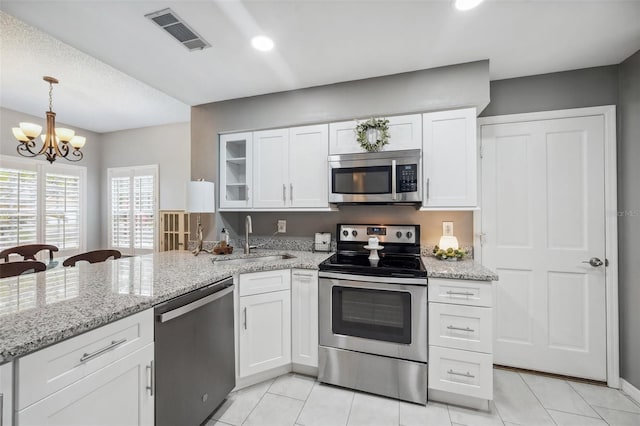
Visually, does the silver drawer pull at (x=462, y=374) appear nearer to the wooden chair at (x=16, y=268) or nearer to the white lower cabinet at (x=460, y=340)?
the white lower cabinet at (x=460, y=340)

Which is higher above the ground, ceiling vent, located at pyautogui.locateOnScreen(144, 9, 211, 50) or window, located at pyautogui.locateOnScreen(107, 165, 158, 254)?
ceiling vent, located at pyautogui.locateOnScreen(144, 9, 211, 50)

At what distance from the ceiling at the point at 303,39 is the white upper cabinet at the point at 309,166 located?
45 cm

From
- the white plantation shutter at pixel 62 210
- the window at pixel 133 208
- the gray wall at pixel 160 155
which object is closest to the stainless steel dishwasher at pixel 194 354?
the gray wall at pixel 160 155

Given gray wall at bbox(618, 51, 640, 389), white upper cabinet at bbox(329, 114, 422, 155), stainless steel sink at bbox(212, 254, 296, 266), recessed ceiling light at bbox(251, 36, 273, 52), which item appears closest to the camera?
recessed ceiling light at bbox(251, 36, 273, 52)

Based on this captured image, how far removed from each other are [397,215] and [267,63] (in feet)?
5.66

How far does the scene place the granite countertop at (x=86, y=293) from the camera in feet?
3.00

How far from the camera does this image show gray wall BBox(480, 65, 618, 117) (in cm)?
Answer: 211

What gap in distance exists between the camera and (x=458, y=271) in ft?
6.02

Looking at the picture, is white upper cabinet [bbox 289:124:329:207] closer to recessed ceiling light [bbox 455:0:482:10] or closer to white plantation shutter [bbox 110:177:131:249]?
recessed ceiling light [bbox 455:0:482:10]

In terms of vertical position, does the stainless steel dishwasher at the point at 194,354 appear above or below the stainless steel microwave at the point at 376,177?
below

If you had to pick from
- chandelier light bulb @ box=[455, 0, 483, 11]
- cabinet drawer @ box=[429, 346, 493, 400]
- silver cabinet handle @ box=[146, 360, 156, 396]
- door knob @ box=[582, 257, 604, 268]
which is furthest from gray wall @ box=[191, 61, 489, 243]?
silver cabinet handle @ box=[146, 360, 156, 396]

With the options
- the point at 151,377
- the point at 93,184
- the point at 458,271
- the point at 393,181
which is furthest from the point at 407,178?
the point at 93,184

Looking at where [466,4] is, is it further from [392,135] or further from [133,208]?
[133,208]

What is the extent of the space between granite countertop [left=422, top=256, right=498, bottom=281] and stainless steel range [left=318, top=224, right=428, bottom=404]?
0.27 ft
